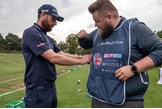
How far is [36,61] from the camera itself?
14.9ft

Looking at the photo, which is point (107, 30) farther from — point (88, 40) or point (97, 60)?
point (88, 40)

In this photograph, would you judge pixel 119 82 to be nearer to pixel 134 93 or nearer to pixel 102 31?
pixel 134 93

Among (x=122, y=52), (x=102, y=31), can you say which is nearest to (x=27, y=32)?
(x=102, y=31)

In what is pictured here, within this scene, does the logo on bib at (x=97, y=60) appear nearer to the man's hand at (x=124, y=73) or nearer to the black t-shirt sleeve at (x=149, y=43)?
the man's hand at (x=124, y=73)

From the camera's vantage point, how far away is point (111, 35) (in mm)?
3350

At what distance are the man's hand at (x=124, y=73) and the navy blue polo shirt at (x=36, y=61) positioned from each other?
1.58 meters

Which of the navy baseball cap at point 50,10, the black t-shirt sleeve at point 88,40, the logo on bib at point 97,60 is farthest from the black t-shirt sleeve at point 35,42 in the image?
the logo on bib at point 97,60

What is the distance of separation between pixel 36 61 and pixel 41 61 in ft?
0.23

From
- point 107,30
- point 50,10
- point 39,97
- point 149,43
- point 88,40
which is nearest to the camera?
point 149,43

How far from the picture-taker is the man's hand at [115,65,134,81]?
3.15 m

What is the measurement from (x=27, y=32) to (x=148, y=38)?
2.06 meters

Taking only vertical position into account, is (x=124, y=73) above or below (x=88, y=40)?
below

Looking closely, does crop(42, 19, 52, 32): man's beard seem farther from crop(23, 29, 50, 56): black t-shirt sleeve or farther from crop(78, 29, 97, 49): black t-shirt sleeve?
crop(78, 29, 97, 49): black t-shirt sleeve

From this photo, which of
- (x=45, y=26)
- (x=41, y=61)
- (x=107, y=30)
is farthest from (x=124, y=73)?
(x=45, y=26)
